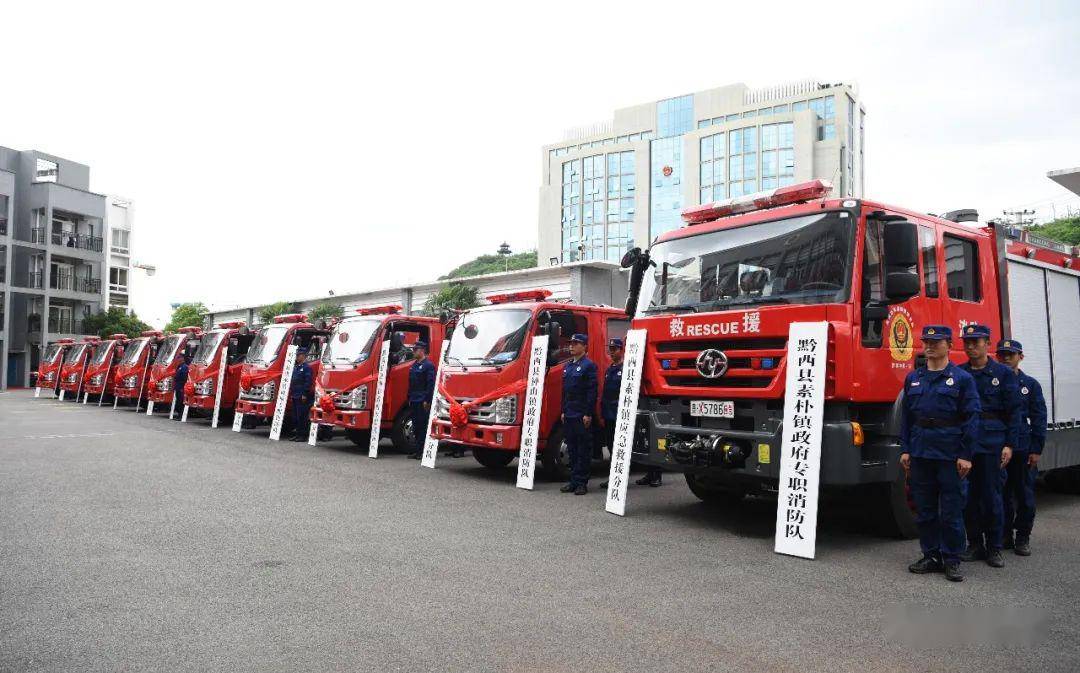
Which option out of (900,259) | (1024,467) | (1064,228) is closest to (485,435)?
(900,259)

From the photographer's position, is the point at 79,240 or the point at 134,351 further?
the point at 79,240

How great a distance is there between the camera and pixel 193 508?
7613mm

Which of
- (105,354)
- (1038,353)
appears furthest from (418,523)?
(105,354)

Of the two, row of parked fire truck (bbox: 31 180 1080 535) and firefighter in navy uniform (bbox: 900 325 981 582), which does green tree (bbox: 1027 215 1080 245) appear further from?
firefighter in navy uniform (bbox: 900 325 981 582)

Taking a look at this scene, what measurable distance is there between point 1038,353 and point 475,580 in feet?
20.0

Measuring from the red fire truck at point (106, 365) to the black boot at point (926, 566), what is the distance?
25650 millimetres

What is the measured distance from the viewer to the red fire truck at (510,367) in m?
9.88

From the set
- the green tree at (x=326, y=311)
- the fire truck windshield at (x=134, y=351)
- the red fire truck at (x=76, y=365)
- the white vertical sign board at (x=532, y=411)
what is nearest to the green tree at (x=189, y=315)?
the green tree at (x=326, y=311)

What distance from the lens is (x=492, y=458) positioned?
11359 millimetres

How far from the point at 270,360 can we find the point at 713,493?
10114mm

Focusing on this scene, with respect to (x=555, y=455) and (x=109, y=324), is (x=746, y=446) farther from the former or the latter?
(x=109, y=324)

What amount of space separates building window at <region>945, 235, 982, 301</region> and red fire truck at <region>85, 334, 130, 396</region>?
25.3 m

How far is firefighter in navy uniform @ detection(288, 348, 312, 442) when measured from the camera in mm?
15242

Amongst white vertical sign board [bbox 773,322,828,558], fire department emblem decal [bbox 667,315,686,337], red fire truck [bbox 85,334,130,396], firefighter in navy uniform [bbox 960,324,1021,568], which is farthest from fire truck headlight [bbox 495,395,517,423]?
red fire truck [bbox 85,334,130,396]
